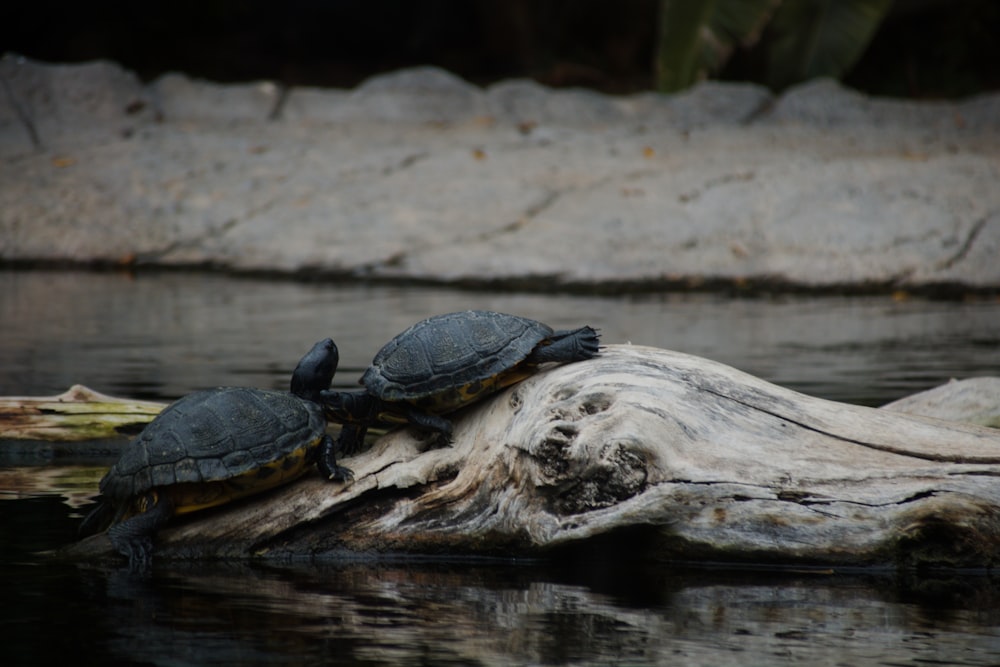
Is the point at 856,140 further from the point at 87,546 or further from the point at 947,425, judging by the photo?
the point at 87,546

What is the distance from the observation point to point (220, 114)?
1466cm

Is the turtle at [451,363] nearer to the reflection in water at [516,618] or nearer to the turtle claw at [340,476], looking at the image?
the turtle claw at [340,476]

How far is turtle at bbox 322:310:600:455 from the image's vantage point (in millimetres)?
4180

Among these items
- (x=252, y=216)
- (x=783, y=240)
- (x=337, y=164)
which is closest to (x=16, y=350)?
(x=252, y=216)

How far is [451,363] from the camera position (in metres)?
4.20

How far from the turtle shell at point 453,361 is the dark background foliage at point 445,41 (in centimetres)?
1218

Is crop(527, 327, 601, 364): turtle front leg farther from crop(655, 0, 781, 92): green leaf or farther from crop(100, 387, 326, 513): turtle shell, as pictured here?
crop(655, 0, 781, 92): green leaf

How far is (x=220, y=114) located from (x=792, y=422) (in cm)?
1179

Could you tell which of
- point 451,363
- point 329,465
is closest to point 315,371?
point 329,465

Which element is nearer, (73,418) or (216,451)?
(216,451)

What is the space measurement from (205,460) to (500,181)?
846 centimetres

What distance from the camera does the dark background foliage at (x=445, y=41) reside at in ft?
57.4

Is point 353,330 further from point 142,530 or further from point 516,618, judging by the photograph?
point 516,618

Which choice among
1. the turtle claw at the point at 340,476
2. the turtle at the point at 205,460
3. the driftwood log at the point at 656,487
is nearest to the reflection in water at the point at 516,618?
the driftwood log at the point at 656,487
